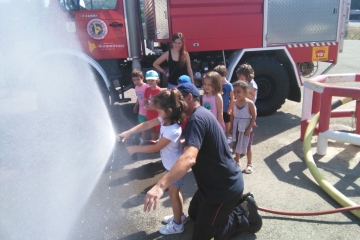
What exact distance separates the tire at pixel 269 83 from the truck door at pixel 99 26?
256 cm

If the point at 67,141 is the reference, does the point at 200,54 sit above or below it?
above

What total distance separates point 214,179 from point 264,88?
420 centimetres

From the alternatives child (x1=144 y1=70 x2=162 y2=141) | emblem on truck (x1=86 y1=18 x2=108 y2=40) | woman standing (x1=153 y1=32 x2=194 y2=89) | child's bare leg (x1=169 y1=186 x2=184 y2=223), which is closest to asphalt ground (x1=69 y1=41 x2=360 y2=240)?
child's bare leg (x1=169 y1=186 x2=184 y2=223)

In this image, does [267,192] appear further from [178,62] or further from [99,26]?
[99,26]

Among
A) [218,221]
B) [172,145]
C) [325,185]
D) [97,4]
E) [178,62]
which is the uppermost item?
[97,4]

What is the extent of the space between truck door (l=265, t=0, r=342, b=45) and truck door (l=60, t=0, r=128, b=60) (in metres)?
2.78

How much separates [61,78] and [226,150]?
4.34 m

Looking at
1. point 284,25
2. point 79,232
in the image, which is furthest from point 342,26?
point 79,232

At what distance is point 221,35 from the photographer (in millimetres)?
5871

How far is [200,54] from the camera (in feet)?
20.7

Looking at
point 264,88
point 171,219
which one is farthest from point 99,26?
point 171,219

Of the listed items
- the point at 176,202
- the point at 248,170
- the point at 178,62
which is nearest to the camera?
the point at 176,202

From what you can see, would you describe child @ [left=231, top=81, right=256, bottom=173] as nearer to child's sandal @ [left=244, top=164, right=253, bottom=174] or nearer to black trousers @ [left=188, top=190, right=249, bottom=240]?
child's sandal @ [left=244, top=164, right=253, bottom=174]

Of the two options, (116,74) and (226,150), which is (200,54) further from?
(226,150)
